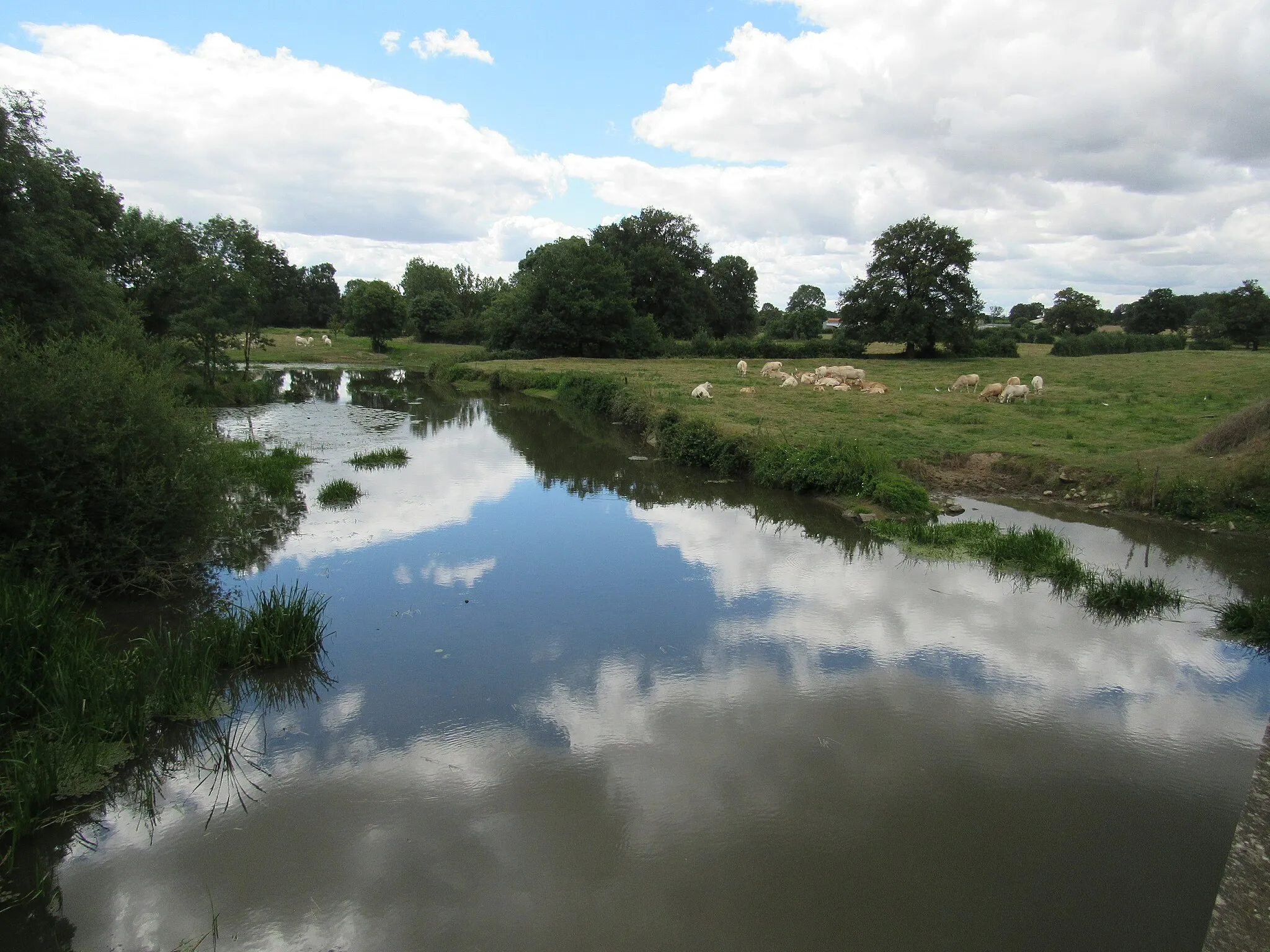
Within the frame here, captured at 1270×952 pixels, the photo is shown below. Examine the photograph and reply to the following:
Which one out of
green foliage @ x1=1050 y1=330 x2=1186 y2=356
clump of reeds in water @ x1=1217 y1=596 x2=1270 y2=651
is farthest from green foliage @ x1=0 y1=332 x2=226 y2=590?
green foliage @ x1=1050 y1=330 x2=1186 y2=356

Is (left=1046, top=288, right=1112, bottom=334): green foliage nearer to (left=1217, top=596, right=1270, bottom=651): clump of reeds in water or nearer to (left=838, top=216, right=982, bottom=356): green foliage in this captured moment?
(left=838, top=216, right=982, bottom=356): green foliage

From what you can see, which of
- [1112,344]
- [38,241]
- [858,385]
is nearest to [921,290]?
[1112,344]

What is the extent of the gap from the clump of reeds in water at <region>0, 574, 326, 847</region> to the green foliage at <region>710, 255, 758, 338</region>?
6076 centimetres

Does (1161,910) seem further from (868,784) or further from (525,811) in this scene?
(525,811)

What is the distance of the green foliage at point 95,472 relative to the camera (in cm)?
828

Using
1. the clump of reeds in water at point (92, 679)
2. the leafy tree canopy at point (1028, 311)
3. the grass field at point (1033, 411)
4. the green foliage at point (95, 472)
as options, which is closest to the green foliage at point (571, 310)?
the grass field at point (1033, 411)

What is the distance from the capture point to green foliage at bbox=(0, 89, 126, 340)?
1330cm

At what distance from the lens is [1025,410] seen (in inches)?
881

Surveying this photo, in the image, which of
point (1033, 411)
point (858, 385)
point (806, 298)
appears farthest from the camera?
point (806, 298)

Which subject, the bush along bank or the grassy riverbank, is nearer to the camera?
the grassy riverbank

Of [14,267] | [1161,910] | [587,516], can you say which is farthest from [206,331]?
[1161,910]

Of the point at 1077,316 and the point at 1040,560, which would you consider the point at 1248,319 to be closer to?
the point at 1077,316

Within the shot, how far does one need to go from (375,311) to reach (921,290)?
125 feet

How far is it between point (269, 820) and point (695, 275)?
2401 inches
